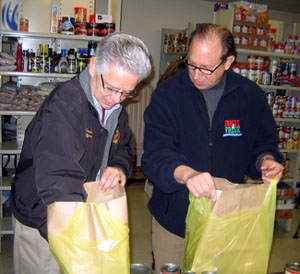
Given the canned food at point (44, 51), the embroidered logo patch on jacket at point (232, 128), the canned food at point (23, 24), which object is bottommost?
the embroidered logo patch on jacket at point (232, 128)

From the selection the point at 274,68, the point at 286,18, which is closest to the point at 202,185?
the point at 274,68

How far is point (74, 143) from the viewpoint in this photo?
1043 mm

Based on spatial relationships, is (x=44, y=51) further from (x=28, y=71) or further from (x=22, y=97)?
(x=22, y=97)

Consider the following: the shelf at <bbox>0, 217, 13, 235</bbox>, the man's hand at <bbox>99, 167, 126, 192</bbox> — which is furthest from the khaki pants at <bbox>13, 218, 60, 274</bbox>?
the shelf at <bbox>0, 217, 13, 235</bbox>

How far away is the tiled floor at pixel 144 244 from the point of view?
9.63ft

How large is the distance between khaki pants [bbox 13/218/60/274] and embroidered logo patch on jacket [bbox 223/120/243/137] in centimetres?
92

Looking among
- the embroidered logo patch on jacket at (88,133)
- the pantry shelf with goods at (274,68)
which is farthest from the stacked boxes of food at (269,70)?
the embroidered logo patch on jacket at (88,133)

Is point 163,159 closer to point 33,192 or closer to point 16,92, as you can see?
point 33,192

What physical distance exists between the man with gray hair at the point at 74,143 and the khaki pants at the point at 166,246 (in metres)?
0.38

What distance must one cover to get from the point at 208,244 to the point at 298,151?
9.70ft

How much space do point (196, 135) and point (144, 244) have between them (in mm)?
2109

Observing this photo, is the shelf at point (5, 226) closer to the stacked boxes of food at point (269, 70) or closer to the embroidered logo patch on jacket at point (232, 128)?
the embroidered logo patch on jacket at point (232, 128)

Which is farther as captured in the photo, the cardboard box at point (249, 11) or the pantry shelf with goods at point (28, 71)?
the cardboard box at point (249, 11)

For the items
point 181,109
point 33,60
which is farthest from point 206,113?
point 33,60
